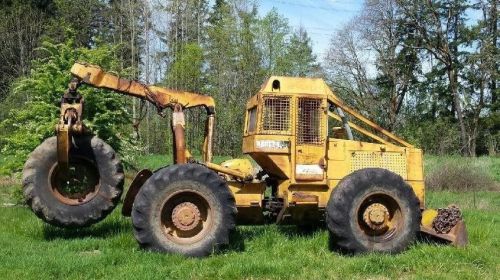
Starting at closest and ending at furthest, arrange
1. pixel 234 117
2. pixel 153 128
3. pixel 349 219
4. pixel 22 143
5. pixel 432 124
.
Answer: pixel 349 219, pixel 22 143, pixel 234 117, pixel 153 128, pixel 432 124

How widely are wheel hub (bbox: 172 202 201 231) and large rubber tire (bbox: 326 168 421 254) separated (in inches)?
73.6

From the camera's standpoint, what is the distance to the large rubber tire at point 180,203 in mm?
8656

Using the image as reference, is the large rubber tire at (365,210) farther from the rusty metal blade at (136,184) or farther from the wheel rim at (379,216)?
the rusty metal blade at (136,184)

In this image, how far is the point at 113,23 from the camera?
4609 cm

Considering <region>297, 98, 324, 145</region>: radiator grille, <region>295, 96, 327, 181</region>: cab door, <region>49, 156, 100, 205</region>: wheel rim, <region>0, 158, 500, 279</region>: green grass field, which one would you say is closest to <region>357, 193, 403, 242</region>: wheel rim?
<region>0, 158, 500, 279</region>: green grass field

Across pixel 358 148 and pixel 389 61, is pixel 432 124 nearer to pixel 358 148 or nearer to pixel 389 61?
pixel 389 61

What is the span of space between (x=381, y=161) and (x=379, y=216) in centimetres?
104

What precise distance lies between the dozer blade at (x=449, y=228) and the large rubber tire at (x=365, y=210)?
38 centimetres

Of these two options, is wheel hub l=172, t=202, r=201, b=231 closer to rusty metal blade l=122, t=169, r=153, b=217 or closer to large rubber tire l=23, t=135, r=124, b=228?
rusty metal blade l=122, t=169, r=153, b=217

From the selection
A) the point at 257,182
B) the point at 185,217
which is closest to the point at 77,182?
the point at 185,217

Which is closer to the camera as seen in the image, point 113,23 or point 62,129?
point 62,129

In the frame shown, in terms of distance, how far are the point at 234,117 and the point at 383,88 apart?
47.5ft

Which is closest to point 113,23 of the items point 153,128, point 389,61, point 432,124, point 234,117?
point 153,128

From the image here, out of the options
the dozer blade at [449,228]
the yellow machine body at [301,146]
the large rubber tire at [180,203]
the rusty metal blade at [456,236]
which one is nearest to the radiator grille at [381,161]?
the yellow machine body at [301,146]
